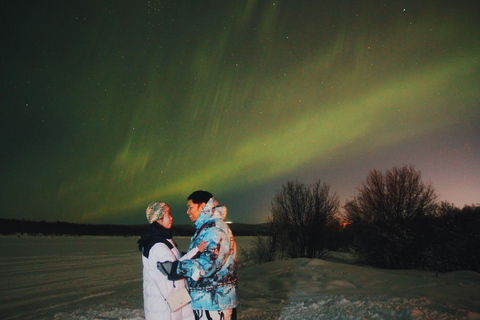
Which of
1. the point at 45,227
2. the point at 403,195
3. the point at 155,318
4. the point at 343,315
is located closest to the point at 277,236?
the point at 403,195

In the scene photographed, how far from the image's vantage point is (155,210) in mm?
3676

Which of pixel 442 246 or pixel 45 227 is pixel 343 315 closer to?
pixel 442 246

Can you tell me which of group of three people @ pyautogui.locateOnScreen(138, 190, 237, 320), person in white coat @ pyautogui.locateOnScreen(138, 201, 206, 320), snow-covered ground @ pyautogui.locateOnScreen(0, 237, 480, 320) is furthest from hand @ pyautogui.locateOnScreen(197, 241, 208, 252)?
snow-covered ground @ pyautogui.locateOnScreen(0, 237, 480, 320)

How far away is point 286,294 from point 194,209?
7.93 metres

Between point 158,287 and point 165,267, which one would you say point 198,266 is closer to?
point 165,267

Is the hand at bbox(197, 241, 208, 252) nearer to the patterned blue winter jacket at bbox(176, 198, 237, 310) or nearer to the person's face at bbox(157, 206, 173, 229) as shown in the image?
the patterned blue winter jacket at bbox(176, 198, 237, 310)

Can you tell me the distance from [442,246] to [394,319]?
12.6m

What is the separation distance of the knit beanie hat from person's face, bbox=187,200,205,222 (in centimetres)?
40

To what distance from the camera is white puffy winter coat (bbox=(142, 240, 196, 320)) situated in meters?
3.33

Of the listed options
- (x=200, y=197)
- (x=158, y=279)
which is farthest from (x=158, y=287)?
(x=200, y=197)

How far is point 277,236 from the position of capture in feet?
68.6

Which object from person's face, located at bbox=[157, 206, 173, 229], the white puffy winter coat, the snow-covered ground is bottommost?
the snow-covered ground

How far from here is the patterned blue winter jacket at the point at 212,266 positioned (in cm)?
305

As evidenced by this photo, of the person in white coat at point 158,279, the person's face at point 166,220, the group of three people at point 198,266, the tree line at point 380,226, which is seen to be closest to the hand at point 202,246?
the group of three people at point 198,266
